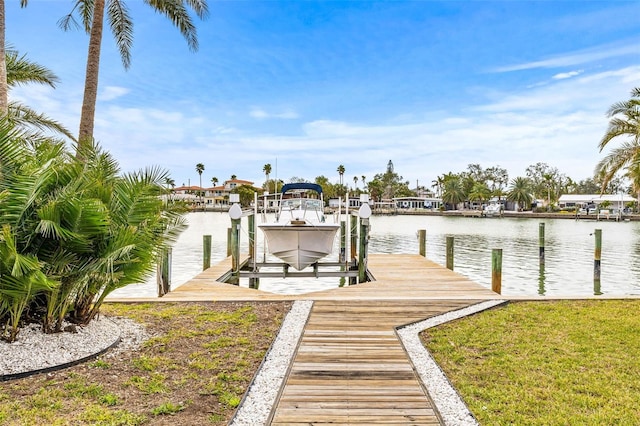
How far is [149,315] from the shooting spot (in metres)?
6.70

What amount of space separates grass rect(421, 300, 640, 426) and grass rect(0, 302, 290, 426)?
2.18m

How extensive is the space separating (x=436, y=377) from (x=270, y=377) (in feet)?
5.39

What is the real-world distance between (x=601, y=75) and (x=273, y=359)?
29.6 meters

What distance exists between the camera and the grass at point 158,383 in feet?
11.4

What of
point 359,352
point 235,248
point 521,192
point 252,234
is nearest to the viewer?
point 359,352

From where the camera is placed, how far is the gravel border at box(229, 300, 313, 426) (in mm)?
3473

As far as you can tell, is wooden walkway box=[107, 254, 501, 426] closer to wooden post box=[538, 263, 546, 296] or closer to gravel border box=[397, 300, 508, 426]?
gravel border box=[397, 300, 508, 426]

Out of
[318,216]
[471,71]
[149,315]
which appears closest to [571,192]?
[471,71]

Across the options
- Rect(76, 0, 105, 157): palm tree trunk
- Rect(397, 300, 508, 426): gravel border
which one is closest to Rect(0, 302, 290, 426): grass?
Rect(397, 300, 508, 426): gravel border

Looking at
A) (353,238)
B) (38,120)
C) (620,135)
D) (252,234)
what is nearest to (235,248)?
(252,234)

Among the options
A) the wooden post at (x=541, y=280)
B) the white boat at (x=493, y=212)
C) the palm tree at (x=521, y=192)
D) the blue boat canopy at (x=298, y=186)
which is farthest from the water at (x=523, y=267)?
the palm tree at (x=521, y=192)

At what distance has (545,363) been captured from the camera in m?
4.77

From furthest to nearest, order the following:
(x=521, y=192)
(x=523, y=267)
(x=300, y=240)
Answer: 1. (x=521, y=192)
2. (x=523, y=267)
3. (x=300, y=240)

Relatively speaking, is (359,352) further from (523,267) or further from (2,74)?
(523,267)
